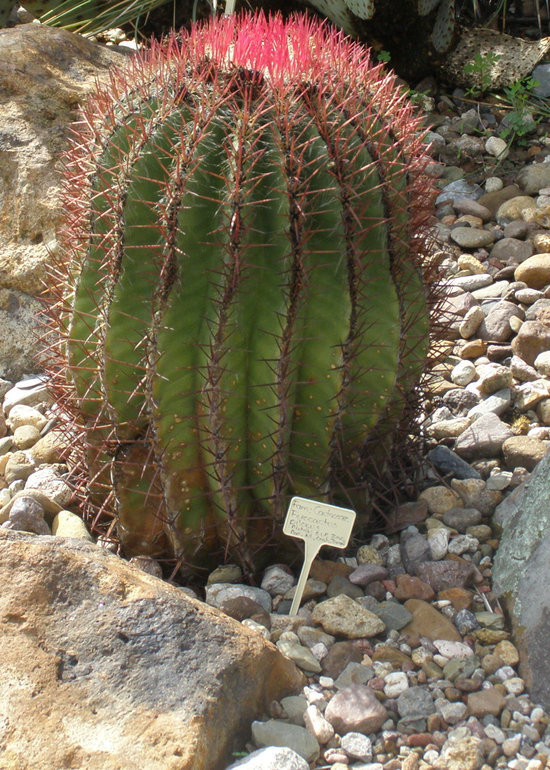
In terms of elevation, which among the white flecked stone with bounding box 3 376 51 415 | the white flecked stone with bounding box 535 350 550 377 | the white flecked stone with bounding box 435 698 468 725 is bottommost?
the white flecked stone with bounding box 3 376 51 415

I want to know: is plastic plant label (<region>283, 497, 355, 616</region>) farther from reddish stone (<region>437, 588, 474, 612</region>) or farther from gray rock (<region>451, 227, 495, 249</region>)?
gray rock (<region>451, 227, 495, 249</region>)

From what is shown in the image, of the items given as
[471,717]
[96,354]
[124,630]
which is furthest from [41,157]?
[471,717]

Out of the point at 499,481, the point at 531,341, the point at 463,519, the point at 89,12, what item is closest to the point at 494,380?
the point at 531,341

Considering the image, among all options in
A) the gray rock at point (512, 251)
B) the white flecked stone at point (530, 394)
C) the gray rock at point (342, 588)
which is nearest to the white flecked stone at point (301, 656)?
the gray rock at point (342, 588)

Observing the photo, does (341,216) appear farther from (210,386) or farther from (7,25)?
(7,25)

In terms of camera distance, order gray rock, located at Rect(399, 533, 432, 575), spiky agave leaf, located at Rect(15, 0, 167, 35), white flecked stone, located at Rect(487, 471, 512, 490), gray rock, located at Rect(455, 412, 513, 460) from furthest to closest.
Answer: spiky agave leaf, located at Rect(15, 0, 167, 35) → gray rock, located at Rect(455, 412, 513, 460) → white flecked stone, located at Rect(487, 471, 512, 490) → gray rock, located at Rect(399, 533, 432, 575)

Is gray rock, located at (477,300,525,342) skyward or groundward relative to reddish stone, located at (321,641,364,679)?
skyward

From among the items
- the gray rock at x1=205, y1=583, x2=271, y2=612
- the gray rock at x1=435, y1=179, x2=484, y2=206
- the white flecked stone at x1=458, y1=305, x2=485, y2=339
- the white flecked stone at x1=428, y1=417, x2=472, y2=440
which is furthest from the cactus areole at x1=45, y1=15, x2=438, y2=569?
the gray rock at x1=435, y1=179, x2=484, y2=206
